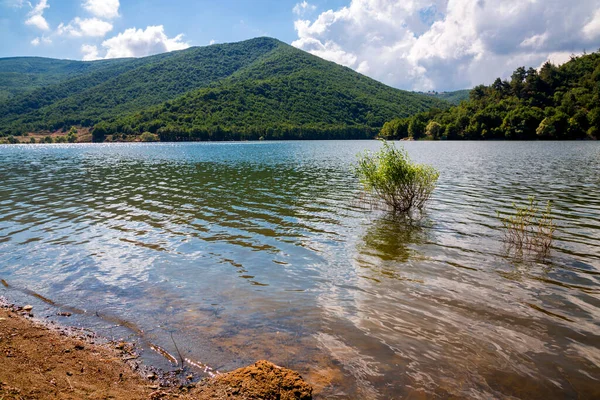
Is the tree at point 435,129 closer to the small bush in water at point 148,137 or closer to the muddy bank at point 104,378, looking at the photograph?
the small bush in water at point 148,137

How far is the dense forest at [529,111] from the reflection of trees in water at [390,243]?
413 feet

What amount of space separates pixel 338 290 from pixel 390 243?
5.19 meters

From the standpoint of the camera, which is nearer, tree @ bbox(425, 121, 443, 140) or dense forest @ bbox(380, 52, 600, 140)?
dense forest @ bbox(380, 52, 600, 140)

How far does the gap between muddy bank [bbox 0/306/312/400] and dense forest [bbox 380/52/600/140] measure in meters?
139

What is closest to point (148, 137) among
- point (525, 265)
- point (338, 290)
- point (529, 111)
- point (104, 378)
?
point (529, 111)

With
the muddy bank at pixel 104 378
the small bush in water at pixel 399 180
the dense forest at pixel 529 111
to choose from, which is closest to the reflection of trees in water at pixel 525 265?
the small bush in water at pixel 399 180

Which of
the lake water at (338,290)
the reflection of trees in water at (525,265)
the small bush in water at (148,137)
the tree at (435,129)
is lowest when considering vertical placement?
the lake water at (338,290)

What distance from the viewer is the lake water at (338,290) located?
6.62m

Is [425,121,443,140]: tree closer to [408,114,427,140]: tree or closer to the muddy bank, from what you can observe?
[408,114,427,140]: tree

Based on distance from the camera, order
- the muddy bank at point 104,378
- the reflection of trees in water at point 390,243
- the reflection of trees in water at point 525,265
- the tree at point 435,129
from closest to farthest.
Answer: the muddy bank at point 104,378, the reflection of trees in water at point 525,265, the reflection of trees in water at point 390,243, the tree at point 435,129

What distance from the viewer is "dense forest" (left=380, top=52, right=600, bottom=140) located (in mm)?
117875

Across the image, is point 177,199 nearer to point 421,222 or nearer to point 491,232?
point 421,222

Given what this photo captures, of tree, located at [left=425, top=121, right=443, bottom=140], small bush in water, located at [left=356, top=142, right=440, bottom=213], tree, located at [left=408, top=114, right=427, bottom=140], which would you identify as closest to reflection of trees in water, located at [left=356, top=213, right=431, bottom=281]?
small bush in water, located at [left=356, top=142, right=440, bottom=213]

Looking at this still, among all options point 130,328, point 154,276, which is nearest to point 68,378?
point 130,328
